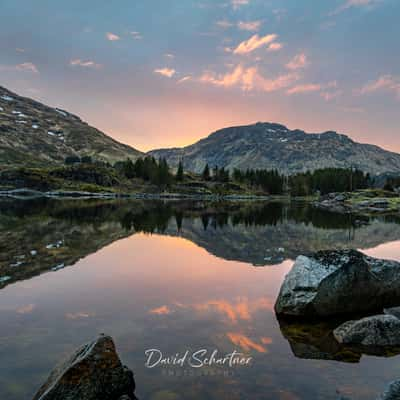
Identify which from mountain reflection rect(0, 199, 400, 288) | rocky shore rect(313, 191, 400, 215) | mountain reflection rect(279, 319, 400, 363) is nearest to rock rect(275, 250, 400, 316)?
→ mountain reflection rect(279, 319, 400, 363)

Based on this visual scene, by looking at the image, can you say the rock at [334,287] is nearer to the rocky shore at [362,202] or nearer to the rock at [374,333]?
the rock at [374,333]

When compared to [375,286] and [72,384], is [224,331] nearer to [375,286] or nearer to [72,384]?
[72,384]

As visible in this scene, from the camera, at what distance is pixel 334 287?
661 inches

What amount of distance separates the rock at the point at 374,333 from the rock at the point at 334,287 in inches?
95.7

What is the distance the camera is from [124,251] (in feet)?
114

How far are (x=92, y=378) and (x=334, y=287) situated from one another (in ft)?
39.7

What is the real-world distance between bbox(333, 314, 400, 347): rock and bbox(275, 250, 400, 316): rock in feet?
7.98

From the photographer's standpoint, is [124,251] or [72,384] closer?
[72,384]

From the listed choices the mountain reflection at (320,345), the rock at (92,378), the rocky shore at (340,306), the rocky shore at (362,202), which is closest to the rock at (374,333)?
the rocky shore at (340,306)

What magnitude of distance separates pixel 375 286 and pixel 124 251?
23738 mm

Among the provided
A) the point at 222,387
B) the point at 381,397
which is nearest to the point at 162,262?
the point at 222,387

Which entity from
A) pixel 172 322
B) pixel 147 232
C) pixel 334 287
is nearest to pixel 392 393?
pixel 334 287

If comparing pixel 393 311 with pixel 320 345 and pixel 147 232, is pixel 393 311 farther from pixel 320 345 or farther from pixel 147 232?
pixel 147 232

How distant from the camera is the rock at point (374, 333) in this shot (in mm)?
13680
